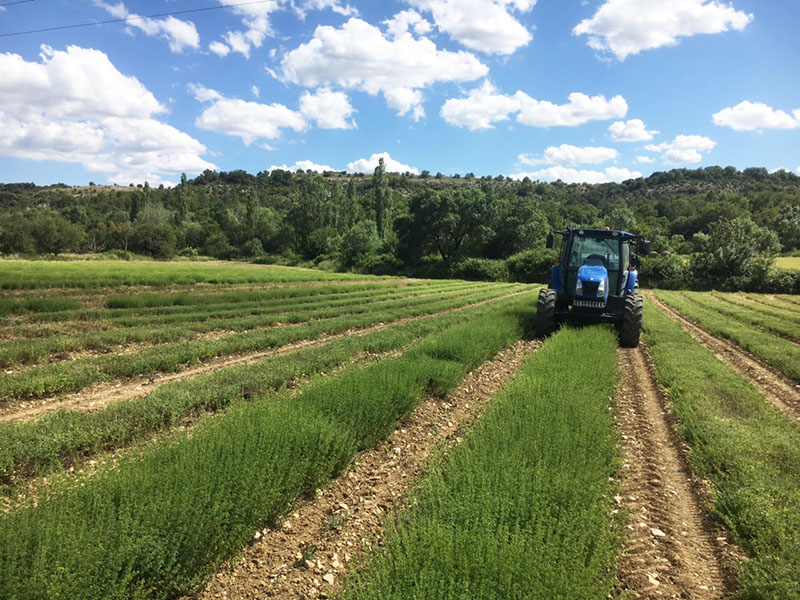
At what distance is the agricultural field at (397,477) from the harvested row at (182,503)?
0.02 metres

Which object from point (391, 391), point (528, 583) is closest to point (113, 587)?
point (528, 583)

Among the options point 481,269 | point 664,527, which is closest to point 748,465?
point 664,527

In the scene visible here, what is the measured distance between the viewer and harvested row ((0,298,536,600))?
2486mm

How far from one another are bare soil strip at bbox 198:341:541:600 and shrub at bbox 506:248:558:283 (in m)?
43.9

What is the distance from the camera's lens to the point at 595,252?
1288cm

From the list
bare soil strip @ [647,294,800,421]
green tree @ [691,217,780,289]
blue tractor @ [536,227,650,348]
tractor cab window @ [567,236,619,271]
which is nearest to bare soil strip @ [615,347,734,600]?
bare soil strip @ [647,294,800,421]

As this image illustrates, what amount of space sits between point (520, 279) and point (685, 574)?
4780 cm

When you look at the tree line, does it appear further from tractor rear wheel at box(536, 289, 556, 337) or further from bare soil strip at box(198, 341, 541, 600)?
bare soil strip at box(198, 341, 541, 600)

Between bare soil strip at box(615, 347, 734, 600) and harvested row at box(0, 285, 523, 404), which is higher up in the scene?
harvested row at box(0, 285, 523, 404)

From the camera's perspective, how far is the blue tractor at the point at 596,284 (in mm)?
12195

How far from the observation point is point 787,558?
336 centimetres

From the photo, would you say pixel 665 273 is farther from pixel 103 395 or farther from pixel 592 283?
pixel 103 395

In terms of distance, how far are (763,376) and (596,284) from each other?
164 inches

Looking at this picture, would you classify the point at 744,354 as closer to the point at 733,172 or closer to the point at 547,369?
the point at 547,369
